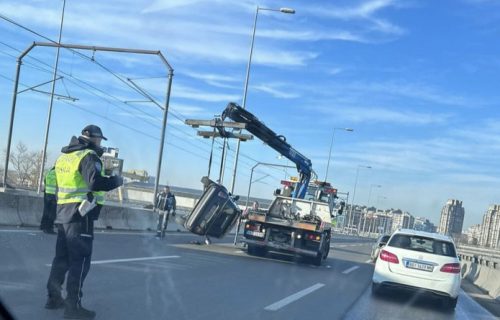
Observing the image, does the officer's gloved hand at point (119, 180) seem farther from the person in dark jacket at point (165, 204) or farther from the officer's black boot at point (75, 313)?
the person in dark jacket at point (165, 204)

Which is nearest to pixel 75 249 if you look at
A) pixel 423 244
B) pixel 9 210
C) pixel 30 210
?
pixel 423 244

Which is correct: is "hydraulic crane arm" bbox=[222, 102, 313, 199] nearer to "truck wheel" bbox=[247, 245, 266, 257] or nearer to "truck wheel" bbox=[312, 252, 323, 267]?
"truck wheel" bbox=[247, 245, 266, 257]

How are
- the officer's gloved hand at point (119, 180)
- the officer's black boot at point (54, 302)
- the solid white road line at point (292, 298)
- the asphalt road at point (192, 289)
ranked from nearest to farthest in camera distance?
the officer's gloved hand at point (119, 180), the officer's black boot at point (54, 302), the asphalt road at point (192, 289), the solid white road line at point (292, 298)

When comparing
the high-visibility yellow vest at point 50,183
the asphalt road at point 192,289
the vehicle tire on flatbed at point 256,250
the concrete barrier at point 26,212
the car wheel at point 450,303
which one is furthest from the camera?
the vehicle tire on flatbed at point 256,250

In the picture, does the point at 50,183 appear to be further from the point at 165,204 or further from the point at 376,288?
the point at 376,288

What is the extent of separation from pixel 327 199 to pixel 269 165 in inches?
393

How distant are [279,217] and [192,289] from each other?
28.0ft

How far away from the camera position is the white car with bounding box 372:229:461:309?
10992 mm

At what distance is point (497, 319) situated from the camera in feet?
35.4

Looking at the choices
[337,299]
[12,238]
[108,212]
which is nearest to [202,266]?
[337,299]

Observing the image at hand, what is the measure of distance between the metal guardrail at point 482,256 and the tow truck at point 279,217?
891cm

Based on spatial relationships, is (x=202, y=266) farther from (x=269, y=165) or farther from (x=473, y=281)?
(x=269, y=165)

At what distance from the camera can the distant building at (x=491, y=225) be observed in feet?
168

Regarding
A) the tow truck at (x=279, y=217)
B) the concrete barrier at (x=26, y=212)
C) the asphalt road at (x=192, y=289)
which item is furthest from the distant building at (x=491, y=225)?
the asphalt road at (x=192, y=289)
